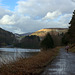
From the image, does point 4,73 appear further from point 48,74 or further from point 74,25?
point 74,25

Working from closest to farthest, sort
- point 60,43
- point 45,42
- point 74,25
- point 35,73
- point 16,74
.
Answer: point 16,74, point 35,73, point 74,25, point 45,42, point 60,43

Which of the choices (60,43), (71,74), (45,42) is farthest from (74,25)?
(60,43)

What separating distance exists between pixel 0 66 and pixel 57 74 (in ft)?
11.4

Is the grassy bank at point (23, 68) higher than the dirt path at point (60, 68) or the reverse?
higher

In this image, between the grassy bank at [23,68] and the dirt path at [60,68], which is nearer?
the grassy bank at [23,68]

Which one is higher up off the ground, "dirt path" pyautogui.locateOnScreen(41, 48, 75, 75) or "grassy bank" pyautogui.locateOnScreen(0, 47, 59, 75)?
"grassy bank" pyautogui.locateOnScreen(0, 47, 59, 75)

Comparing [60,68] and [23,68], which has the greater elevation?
[23,68]

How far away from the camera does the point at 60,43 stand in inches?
4387

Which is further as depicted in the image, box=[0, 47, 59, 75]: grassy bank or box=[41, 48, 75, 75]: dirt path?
box=[41, 48, 75, 75]: dirt path

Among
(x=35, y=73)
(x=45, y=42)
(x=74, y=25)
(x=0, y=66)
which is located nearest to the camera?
(x=35, y=73)

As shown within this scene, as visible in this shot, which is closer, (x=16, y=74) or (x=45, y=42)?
(x=16, y=74)

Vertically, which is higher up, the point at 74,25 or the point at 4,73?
the point at 74,25

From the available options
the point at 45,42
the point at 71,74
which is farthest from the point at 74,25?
the point at 71,74

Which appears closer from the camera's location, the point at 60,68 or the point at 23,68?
the point at 23,68
